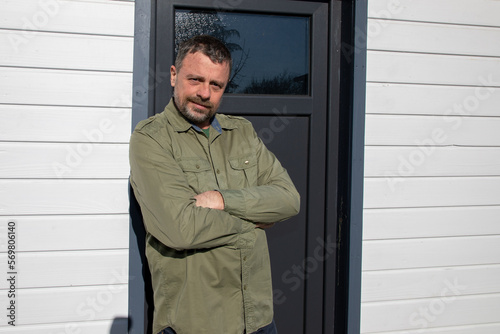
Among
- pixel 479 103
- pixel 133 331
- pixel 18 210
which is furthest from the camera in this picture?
pixel 479 103

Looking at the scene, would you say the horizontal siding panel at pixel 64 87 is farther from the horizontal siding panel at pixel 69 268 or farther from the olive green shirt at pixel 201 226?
the horizontal siding panel at pixel 69 268

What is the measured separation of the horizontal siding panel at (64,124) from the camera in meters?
2.15

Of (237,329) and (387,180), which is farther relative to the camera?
(387,180)

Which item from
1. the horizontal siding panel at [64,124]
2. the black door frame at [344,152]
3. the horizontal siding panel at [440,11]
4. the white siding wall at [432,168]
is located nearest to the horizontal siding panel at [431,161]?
the white siding wall at [432,168]

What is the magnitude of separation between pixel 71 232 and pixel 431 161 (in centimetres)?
220

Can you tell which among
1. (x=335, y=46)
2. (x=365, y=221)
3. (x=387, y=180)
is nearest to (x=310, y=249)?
(x=365, y=221)

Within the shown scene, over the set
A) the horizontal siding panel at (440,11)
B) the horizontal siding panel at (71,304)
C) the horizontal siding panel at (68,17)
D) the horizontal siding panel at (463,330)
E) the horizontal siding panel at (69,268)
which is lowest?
the horizontal siding panel at (463,330)

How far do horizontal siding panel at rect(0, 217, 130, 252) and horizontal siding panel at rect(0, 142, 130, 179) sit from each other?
0.74 ft

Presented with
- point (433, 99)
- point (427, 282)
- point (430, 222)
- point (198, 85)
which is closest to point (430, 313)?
point (427, 282)

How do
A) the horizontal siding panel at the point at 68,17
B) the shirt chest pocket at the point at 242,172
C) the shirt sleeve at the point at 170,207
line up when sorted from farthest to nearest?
the horizontal siding panel at the point at 68,17, the shirt chest pocket at the point at 242,172, the shirt sleeve at the point at 170,207

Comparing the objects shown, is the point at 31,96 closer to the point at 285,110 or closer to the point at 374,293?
the point at 285,110

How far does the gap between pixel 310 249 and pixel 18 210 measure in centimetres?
168

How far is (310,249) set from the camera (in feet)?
8.61

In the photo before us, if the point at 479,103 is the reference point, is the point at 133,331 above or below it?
below
